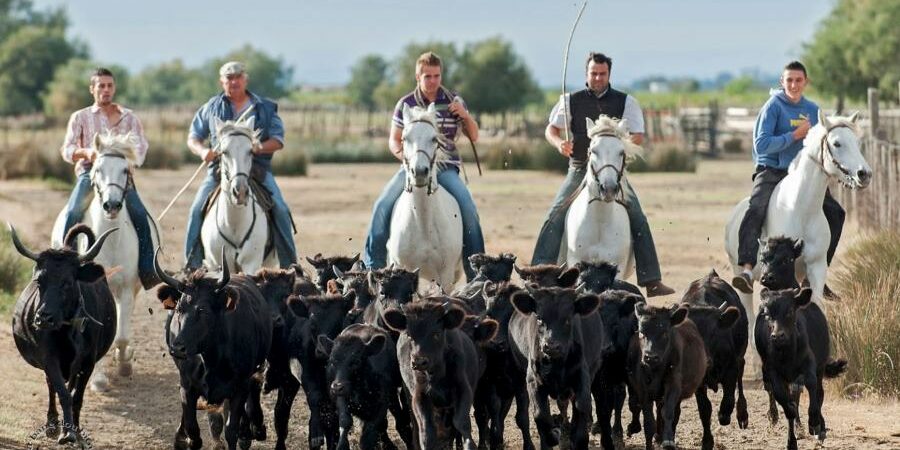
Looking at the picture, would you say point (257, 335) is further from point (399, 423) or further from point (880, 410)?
point (880, 410)

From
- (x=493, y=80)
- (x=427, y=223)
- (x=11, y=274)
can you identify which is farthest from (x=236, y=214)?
(x=493, y=80)

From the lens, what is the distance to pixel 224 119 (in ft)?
49.2

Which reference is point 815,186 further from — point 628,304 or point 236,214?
point 236,214

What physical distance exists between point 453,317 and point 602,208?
4.05 meters

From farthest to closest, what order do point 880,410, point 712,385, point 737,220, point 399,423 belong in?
point 737,220, point 880,410, point 712,385, point 399,423

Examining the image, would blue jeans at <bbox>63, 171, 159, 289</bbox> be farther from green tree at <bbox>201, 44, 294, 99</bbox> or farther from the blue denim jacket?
green tree at <bbox>201, 44, 294, 99</bbox>

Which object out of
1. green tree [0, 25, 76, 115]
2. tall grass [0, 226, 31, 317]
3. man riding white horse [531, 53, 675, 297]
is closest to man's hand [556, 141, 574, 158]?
man riding white horse [531, 53, 675, 297]

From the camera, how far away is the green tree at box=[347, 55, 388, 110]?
14800cm

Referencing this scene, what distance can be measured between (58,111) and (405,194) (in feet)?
236

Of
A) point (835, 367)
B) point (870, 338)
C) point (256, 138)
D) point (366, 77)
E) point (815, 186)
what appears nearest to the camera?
point (835, 367)

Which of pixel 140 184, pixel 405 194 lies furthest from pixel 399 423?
pixel 140 184

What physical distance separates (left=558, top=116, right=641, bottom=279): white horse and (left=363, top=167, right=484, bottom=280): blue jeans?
0.77 meters

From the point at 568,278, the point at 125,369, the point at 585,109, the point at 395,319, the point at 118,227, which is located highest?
the point at 585,109

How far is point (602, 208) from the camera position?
13.7 m
